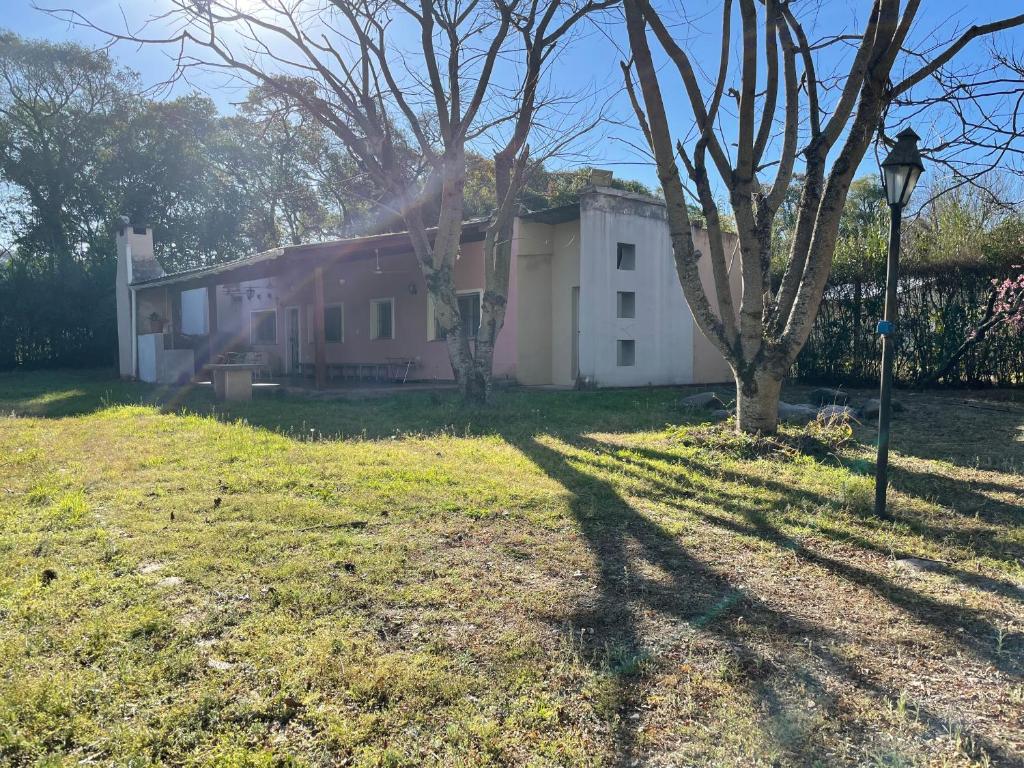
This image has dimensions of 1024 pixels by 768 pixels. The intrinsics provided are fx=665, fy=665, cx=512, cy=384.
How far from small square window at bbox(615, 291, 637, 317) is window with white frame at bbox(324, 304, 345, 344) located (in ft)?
27.6

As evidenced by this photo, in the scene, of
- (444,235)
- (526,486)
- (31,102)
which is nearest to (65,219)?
(31,102)

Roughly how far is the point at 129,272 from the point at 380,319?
25.1 ft

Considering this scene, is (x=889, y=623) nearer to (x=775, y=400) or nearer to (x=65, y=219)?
(x=775, y=400)

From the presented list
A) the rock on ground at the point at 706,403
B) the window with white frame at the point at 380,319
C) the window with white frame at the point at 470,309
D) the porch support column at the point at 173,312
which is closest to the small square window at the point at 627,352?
the window with white frame at the point at 470,309

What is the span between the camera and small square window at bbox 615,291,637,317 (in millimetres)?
14844

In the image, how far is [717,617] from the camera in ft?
10.2

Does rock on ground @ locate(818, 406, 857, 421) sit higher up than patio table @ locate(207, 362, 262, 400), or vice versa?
patio table @ locate(207, 362, 262, 400)

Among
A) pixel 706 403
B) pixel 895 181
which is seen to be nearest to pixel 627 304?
pixel 706 403

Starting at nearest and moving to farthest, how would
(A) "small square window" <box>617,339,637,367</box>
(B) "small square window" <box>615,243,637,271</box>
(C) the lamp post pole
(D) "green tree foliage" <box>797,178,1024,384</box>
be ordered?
(C) the lamp post pole
(D) "green tree foliage" <box>797,178,1024,384</box>
(A) "small square window" <box>617,339,637,367</box>
(B) "small square window" <box>615,243,637,271</box>

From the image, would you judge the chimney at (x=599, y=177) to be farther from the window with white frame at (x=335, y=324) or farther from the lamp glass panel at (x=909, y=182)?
the lamp glass panel at (x=909, y=182)

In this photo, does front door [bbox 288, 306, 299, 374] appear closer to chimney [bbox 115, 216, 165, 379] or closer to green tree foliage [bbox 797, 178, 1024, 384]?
chimney [bbox 115, 216, 165, 379]

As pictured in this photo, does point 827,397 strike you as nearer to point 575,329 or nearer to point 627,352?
point 627,352

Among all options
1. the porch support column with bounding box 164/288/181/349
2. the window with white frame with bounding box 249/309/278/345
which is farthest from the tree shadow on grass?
the window with white frame with bounding box 249/309/278/345

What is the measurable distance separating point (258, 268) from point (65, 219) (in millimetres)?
21223
